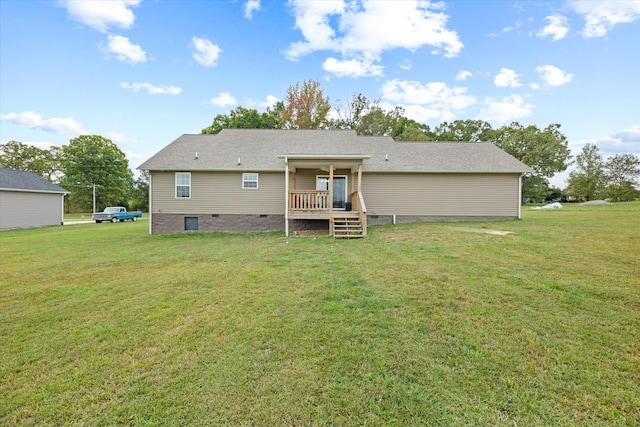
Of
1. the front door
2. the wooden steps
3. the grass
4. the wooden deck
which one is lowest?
the grass

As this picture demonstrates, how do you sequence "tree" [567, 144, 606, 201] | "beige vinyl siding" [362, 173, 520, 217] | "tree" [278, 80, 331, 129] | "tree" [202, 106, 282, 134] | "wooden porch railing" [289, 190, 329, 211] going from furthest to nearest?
"tree" [567, 144, 606, 201], "tree" [278, 80, 331, 129], "tree" [202, 106, 282, 134], "beige vinyl siding" [362, 173, 520, 217], "wooden porch railing" [289, 190, 329, 211]

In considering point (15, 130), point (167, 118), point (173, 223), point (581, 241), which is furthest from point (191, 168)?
point (15, 130)

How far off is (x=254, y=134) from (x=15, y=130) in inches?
1643

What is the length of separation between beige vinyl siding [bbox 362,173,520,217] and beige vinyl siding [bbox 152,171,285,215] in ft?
14.6

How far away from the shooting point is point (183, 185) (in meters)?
13.1

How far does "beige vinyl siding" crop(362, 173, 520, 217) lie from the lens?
13.5m

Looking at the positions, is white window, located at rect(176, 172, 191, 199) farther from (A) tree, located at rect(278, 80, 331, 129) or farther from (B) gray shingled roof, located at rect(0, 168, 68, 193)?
(A) tree, located at rect(278, 80, 331, 129)

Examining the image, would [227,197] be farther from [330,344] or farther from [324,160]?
[330,344]

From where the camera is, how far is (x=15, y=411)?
2096 mm

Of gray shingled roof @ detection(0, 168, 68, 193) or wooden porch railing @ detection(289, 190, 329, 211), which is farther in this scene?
gray shingled roof @ detection(0, 168, 68, 193)

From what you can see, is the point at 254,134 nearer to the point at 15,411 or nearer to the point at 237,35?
the point at 237,35

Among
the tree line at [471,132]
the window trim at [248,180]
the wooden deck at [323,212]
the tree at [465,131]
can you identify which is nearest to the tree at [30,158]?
the tree line at [471,132]

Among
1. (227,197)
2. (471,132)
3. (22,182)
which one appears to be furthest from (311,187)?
(471,132)

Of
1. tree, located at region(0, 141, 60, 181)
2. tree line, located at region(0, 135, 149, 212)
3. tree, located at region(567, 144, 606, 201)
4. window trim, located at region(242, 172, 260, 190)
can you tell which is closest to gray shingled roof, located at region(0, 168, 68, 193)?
tree line, located at region(0, 135, 149, 212)
